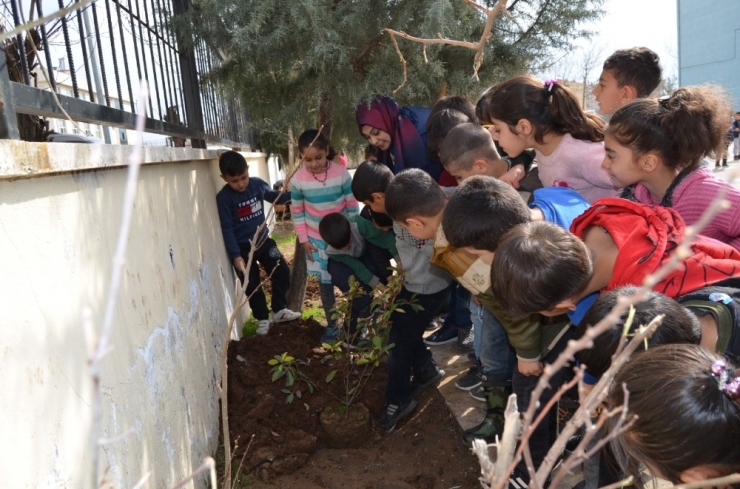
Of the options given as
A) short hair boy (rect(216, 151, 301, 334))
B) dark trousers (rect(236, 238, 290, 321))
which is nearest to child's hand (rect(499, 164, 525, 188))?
short hair boy (rect(216, 151, 301, 334))

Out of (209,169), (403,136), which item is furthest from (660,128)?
(209,169)

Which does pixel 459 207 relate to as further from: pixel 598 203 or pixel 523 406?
pixel 523 406

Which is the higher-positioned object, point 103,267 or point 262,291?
point 103,267

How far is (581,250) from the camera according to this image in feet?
5.40

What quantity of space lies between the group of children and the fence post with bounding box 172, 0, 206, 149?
1335 millimetres

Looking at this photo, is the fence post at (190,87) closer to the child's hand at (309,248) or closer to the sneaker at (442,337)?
the child's hand at (309,248)

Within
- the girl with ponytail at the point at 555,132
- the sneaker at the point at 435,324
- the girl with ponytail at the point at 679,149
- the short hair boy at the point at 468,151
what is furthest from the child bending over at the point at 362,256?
the girl with ponytail at the point at 679,149

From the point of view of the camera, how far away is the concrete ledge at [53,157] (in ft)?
3.62

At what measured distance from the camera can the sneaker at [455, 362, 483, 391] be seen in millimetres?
3219

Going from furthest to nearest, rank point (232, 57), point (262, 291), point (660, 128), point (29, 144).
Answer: point (262, 291)
point (232, 57)
point (660, 128)
point (29, 144)

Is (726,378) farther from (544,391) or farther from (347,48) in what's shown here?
(347,48)

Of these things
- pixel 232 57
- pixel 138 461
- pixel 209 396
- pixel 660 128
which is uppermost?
pixel 232 57

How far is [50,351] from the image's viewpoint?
1.22 m

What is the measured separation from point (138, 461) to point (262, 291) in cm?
280
